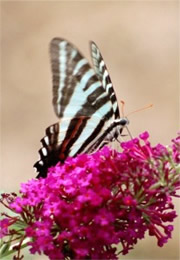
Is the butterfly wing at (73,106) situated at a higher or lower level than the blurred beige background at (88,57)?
lower

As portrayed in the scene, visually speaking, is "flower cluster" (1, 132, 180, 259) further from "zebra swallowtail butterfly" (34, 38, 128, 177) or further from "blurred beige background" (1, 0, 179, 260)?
"blurred beige background" (1, 0, 179, 260)

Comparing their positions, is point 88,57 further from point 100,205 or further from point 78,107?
point 100,205

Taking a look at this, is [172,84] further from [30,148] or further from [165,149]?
Result: [165,149]

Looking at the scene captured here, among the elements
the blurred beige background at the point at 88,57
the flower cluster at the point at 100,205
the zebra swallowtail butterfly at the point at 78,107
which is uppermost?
the blurred beige background at the point at 88,57

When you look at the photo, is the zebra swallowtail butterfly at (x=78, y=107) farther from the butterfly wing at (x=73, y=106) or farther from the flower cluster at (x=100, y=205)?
the flower cluster at (x=100, y=205)

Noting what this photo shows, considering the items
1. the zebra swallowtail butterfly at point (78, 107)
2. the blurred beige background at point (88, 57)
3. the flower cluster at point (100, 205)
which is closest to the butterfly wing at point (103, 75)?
the zebra swallowtail butterfly at point (78, 107)

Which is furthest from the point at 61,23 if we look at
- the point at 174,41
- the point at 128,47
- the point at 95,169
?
the point at 95,169

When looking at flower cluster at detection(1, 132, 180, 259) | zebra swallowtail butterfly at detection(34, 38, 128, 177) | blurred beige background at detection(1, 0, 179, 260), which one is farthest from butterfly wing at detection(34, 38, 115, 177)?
blurred beige background at detection(1, 0, 179, 260)
